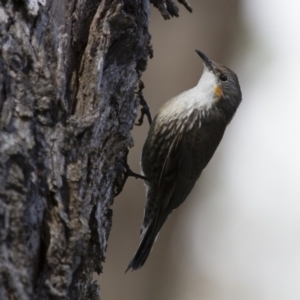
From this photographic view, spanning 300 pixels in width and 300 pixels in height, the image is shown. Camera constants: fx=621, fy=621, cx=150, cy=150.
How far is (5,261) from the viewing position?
202cm

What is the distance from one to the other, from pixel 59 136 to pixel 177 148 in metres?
1.86

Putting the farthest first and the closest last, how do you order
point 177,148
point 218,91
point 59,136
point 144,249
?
point 218,91
point 177,148
point 144,249
point 59,136

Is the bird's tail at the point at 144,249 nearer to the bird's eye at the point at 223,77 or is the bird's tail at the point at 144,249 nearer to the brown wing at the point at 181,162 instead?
the brown wing at the point at 181,162

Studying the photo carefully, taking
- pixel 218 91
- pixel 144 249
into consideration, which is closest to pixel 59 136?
pixel 144 249

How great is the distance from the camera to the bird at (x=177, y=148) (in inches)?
160

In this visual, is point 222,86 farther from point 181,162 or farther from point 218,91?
point 181,162

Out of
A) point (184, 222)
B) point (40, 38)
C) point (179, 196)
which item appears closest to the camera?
point (40, 38)

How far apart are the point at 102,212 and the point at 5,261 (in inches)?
24.4

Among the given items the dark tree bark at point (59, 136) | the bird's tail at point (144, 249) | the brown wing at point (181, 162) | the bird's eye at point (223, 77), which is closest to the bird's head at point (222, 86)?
the bird's eye at point (223, 77)

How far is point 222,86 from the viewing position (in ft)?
13.9

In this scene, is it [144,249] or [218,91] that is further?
[218,91]

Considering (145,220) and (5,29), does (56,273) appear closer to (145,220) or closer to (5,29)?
(5,29)

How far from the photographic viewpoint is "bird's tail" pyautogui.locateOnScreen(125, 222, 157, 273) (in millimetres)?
3975

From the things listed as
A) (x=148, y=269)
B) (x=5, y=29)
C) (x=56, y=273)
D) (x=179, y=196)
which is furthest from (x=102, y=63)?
(x=148, y=269)
